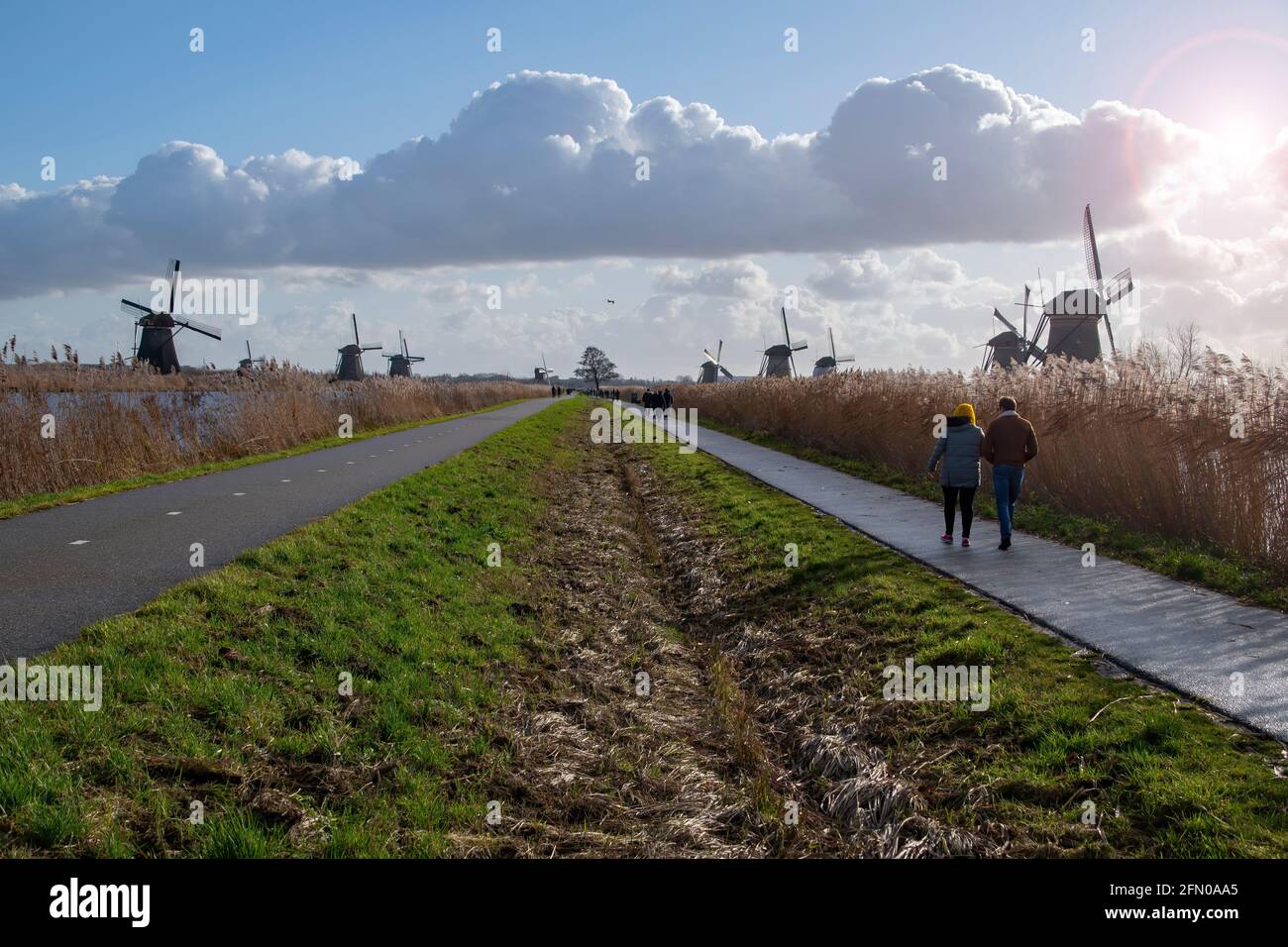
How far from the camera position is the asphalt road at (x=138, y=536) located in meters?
7.53

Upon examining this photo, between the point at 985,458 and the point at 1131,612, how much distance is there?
13.5 ft

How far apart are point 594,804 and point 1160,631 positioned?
17.1 ft

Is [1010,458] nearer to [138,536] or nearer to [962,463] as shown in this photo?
[962,463]

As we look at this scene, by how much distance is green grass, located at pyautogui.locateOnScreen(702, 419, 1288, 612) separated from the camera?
31.2 ft

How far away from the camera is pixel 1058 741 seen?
587cm

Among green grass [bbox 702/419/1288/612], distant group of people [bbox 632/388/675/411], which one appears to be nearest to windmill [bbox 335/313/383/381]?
distant group of people [bbox 632/388/675/411]

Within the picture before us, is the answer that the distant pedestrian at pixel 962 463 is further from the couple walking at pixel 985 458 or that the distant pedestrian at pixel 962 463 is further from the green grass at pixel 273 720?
the green grass at pixel 273 720

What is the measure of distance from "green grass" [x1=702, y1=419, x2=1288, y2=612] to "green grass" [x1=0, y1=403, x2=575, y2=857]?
7.33 meters

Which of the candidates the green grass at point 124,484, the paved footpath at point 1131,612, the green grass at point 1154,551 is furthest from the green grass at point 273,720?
the green grass at point 1154,551

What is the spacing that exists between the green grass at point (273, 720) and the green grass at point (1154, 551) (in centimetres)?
733

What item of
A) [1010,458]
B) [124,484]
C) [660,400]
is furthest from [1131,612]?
[660,400]

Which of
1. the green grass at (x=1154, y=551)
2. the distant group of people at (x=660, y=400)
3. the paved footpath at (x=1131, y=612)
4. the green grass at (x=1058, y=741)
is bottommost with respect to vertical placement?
the green grass at (x=1058, y=741)
